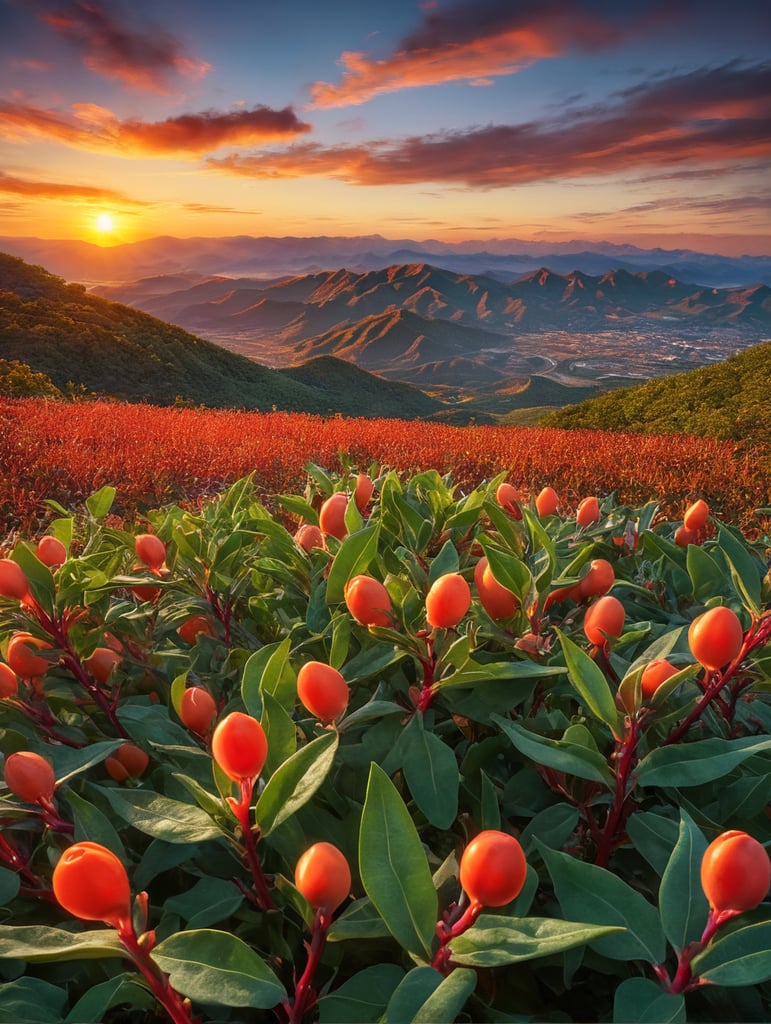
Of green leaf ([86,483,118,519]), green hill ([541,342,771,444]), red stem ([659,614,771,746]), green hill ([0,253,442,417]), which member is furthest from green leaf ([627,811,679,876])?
green hill ([0,253,442,417])

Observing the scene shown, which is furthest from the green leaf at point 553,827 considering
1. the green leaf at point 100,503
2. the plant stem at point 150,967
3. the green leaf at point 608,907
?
the green leaf at point 100,503

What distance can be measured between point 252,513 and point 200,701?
0.69 m

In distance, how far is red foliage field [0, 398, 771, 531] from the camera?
727 centimetres

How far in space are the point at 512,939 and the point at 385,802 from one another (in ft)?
0.42

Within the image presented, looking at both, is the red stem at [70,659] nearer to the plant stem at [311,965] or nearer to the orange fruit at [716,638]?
the plant stem at [311,965]

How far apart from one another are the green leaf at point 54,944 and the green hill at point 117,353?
92.5ft

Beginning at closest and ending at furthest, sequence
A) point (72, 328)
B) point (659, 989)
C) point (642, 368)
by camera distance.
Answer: point (659, 989), point (72, 328), point (642, 368)

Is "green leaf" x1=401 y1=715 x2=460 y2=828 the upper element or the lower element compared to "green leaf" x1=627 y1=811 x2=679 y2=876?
upper

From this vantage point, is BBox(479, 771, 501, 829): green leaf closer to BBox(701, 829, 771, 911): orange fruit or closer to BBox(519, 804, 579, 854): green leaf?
BBox(519, 804, 579, 854): green leaf

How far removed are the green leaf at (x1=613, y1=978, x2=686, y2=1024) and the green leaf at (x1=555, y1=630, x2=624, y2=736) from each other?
0.22m

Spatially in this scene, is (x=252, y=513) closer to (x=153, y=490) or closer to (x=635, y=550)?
(x=635, y=550)

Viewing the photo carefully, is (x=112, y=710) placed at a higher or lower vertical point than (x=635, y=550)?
lower

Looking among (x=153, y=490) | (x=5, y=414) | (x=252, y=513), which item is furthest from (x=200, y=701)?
(x=5, y=414)

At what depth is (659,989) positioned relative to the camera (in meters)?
0.50
